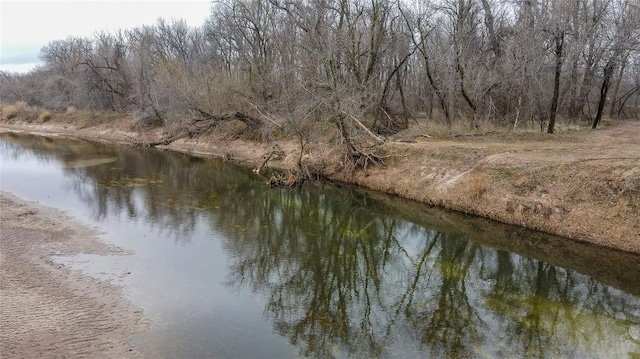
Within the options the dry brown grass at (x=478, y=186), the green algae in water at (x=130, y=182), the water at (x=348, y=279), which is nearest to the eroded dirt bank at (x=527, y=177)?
the dry brown grass at (x=478, y=186)

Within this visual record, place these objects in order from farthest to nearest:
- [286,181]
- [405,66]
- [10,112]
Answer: [10,112]
[405,66]
[286,181]

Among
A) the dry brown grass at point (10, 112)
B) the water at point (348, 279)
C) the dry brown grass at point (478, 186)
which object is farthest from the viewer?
the dry brown grass at point (10, 112)

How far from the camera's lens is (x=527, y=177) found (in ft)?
50.5

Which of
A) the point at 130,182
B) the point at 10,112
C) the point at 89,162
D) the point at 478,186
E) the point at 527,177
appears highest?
the point at 10,112

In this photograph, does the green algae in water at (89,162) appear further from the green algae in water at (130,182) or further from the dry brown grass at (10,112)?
the dry brown grass at (10,112)

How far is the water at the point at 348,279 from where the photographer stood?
830 centimetres

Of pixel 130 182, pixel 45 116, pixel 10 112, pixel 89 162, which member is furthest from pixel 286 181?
pixel 10 112

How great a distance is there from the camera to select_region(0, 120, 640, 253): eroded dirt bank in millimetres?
13039

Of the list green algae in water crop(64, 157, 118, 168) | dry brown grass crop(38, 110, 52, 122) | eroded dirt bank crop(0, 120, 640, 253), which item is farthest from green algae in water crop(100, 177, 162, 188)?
dry brown grass crop(38, 110, 52, 122)

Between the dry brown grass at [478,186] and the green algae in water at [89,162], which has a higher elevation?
the dry brown grass at [478,186]

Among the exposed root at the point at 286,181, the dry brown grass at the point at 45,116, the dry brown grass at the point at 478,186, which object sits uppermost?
the dry brown grass at the point at 45,116

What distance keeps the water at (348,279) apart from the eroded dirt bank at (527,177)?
0.68m

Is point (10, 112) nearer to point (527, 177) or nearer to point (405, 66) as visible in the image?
point (405, 66)

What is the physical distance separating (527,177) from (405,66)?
18.7m
